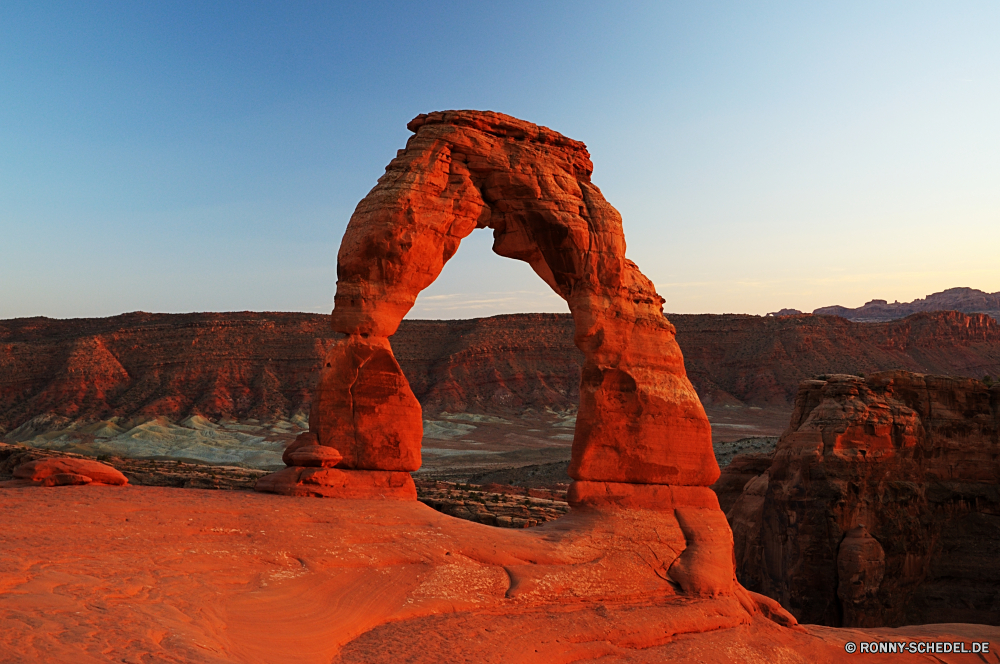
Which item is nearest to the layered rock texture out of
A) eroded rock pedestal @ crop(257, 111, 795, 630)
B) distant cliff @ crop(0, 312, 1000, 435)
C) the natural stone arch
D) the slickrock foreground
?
the slickrock foreground

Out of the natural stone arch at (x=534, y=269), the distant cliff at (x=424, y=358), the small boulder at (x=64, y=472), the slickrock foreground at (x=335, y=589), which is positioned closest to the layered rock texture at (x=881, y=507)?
the slickrock foreground at (x=335, y=589)

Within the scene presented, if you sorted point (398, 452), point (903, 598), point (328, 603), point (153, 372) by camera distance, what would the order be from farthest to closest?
point (153, 372)
point (903, 598)
point (398, 452)
point (328, 603)

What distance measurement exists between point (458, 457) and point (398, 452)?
4108cm

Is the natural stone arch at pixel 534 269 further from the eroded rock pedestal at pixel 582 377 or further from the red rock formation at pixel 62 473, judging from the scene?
the red rock formation at pixel 62 473

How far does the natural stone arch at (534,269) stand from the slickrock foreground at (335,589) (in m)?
1.36

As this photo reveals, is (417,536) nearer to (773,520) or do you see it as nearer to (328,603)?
(328,603)

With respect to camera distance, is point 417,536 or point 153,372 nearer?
point 417,536

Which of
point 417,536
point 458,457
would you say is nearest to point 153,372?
point 458,457

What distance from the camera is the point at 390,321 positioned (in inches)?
486

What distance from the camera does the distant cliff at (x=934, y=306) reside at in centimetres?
15712

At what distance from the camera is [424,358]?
8244 centimetres

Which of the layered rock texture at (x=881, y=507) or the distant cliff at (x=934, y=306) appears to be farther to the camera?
the distant cliff at (x=934, y=306)

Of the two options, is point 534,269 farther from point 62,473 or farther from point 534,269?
point 62,473

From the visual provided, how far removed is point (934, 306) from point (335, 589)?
188492 millimetres
